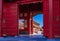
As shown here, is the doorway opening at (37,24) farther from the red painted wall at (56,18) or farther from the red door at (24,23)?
the red painted wall at (56,18)

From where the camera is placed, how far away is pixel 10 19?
15.1m

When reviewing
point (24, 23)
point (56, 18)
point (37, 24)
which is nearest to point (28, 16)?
point (24, 23)

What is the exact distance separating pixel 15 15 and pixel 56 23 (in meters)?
4.61

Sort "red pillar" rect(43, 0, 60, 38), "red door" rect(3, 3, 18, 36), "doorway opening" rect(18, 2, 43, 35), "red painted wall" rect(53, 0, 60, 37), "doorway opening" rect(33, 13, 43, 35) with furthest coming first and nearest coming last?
"doorway opening" rect(33, 13, 43, 35) < "doorway opening" rect(18, 2, 43, 35) < "red door" rect(3, 3, 18, 36) < "red painted wall" rect(53, 0, 60, 37) < "red pillar" rect(43, 0, 60, 38)

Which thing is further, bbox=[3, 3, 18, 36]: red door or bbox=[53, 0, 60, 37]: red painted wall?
bbox=[3, 3, 18, 36]: red door

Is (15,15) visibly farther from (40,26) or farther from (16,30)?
(40,26)

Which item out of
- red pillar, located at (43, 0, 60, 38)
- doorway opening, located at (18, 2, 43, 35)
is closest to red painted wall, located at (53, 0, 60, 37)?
red pillar, located at (43, 0, 60, 38)

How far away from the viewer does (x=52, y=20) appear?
11.2m

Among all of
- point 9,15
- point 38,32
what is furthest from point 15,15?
point 38,32

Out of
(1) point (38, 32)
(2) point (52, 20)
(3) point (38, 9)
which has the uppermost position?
(3) point (38, 9)

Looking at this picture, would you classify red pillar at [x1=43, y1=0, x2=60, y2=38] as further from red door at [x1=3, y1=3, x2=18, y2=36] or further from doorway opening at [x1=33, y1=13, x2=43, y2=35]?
doorway opening at [x1=33, y1=13, x2=43, y2=35]

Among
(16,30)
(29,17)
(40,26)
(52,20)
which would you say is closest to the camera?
(52,20)

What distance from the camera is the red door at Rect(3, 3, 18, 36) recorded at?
49.0 feet

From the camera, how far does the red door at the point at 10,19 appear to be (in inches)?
588
